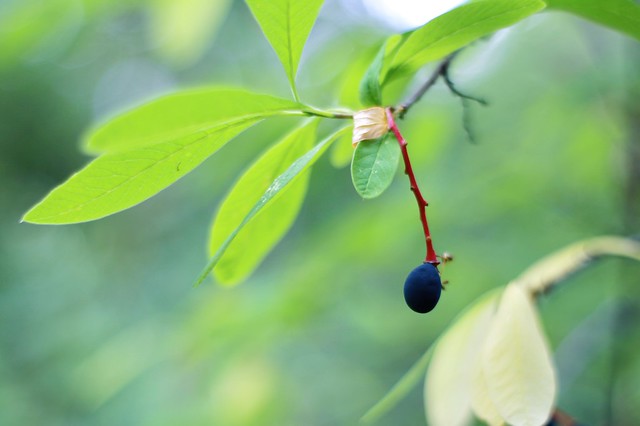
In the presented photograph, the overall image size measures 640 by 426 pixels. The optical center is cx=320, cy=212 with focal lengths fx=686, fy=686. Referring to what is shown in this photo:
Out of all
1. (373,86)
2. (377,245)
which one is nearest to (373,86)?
(373,86)

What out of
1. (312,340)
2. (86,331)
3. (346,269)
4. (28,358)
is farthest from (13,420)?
(346,269)

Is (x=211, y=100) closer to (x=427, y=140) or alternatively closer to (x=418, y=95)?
(x=418, y=95)

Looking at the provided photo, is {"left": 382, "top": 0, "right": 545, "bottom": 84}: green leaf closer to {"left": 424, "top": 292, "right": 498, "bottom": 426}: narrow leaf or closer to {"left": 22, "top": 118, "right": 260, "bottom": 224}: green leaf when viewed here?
{"left": 22, "top": 118, "right": 260, "bottom": 224}: green leaf

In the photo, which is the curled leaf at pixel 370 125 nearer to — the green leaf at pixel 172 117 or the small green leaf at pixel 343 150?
the green leaf at pixel 172 117

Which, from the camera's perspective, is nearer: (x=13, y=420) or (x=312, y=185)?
(x=312, y=185)

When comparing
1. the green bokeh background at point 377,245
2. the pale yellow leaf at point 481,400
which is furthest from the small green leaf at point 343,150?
the pale yellow leaf at point 481,400

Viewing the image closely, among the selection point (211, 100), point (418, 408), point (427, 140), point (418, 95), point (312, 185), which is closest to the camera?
point (211, 100)

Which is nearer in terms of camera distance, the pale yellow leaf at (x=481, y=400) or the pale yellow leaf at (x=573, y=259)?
the pale yellow leaf at (x=481, y=400)
